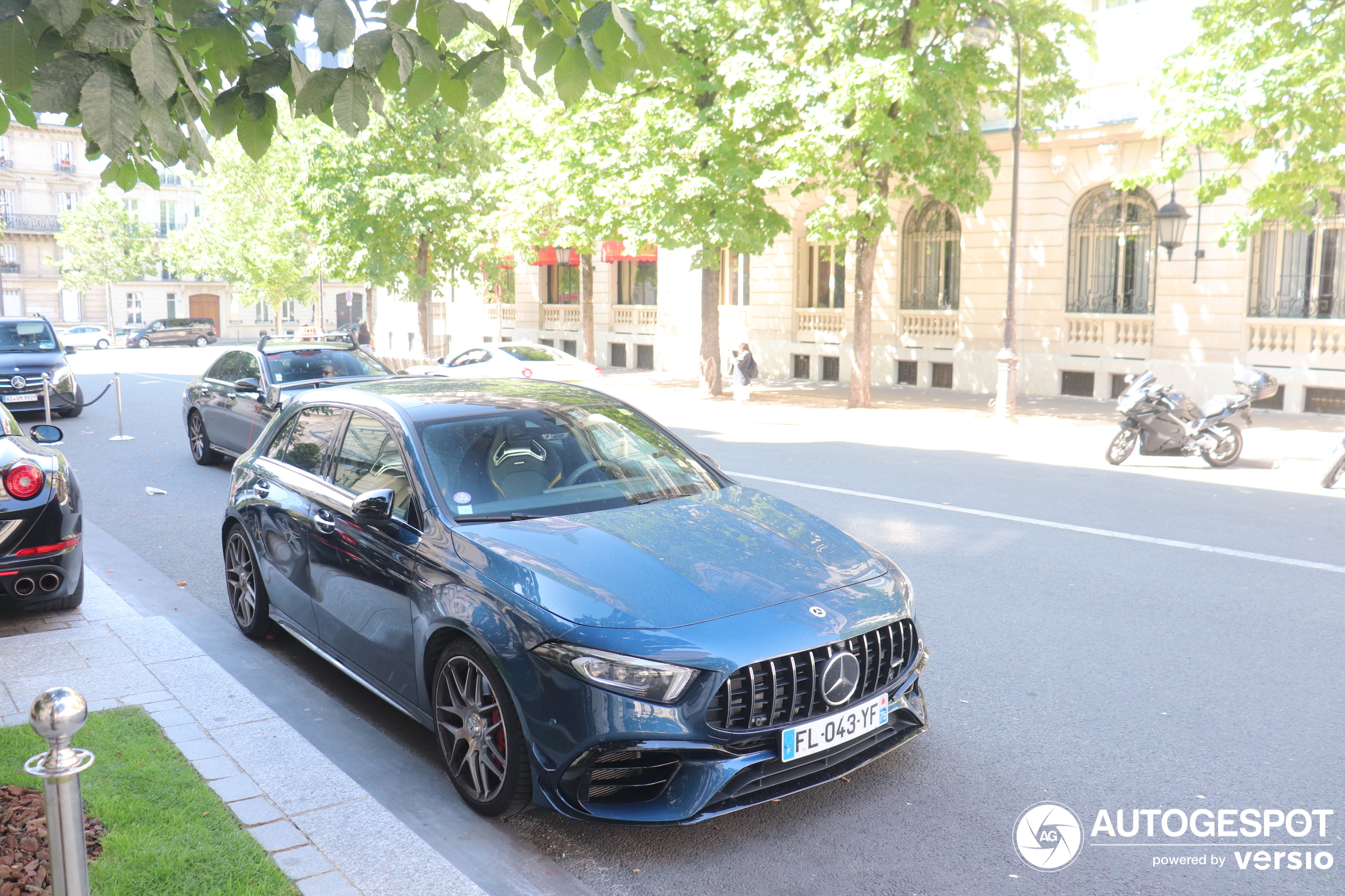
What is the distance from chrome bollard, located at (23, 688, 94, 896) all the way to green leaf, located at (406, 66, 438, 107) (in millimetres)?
2335

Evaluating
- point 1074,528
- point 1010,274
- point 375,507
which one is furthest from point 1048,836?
point 1010,274

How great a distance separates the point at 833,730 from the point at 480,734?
1319 millimetres

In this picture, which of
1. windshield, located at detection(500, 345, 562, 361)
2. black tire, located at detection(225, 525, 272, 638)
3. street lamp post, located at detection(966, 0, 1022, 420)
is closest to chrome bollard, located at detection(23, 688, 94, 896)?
black tire, located at detection(225, 525, 272, 638)

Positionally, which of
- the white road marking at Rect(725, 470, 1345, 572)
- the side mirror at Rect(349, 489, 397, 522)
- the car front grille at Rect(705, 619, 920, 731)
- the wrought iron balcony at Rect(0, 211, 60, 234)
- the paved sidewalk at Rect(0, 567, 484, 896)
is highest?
the wrought iron balcony at Rect(0, 211, 60, 234)

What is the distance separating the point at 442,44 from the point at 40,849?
317cm

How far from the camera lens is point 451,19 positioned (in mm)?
3762

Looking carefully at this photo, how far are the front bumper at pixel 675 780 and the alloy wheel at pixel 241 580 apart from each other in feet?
9.89

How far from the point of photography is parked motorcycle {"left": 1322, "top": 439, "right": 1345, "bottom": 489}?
11984 mm

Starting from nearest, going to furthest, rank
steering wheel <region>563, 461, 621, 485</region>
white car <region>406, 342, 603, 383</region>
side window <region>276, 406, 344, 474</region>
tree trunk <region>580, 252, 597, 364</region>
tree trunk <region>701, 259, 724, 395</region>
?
steering wheel <region>563, 461, 621, 485</region> → side window <region>276, 406, 344, 474</region> → white car <region>406, 342, 603, 383</region> → tree trunk <region>701, 259, 724, 395</region> → tree trunk <region>580, 252, 597, 364</region>

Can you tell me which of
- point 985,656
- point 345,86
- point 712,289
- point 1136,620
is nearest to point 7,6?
point 345,86

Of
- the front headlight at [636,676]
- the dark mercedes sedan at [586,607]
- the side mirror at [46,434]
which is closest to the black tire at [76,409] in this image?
the side mirror at [46,434]

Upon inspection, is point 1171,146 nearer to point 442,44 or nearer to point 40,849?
point 442,44

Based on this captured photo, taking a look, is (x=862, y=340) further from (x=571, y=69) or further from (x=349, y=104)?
(x=349, y=104)

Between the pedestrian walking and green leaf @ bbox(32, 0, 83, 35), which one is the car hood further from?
the pedestrian walking
